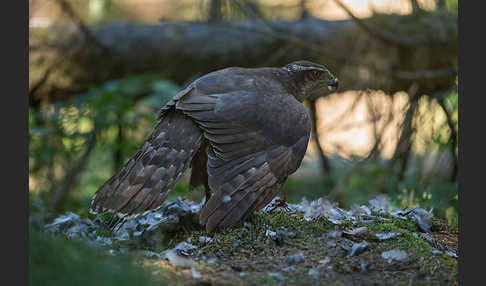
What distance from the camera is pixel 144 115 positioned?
7059 mm

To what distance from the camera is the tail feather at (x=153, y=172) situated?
12.9 ft

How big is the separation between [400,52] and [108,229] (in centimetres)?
540

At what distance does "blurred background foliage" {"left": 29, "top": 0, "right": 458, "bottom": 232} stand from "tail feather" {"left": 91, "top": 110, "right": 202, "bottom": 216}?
217 cm

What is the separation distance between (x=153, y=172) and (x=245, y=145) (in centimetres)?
76

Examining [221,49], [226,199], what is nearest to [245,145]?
[226,199]

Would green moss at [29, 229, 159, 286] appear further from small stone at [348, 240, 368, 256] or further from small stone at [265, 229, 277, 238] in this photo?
small stone at [348, 240, 368, 256]

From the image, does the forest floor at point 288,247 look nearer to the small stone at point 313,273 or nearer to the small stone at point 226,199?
the small stone at point 313,273

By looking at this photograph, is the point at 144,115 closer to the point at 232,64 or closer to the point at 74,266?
the point at 232,64

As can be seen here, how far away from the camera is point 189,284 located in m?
2.97

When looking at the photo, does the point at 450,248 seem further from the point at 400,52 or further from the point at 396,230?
the point at 400,52

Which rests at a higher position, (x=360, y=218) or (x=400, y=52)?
(x=400, y=52)

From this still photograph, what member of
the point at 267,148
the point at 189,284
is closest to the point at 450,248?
the point at 267,148

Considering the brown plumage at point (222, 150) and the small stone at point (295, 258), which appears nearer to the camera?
the small stone at point (295, 258)

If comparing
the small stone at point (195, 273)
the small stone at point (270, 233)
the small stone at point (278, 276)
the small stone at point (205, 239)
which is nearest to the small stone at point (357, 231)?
the small stone at point (270, 233)
